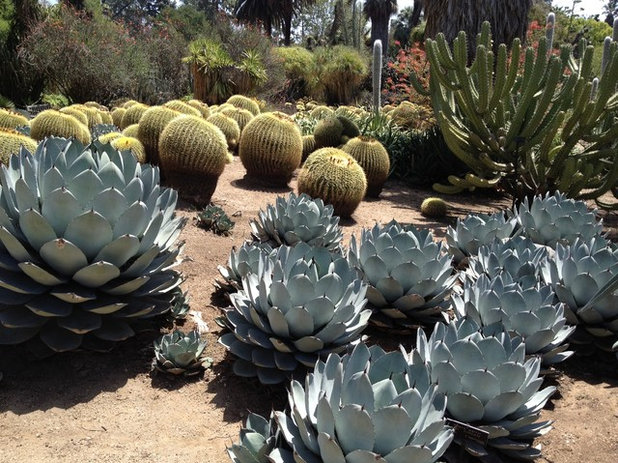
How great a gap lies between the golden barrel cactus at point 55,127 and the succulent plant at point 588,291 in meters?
5.74

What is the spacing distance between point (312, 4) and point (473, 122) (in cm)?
3215

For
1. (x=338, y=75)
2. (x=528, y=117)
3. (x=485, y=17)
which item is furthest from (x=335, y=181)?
(x=338, y=75)

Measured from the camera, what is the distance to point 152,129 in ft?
22.4

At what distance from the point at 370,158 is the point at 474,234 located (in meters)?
4.27

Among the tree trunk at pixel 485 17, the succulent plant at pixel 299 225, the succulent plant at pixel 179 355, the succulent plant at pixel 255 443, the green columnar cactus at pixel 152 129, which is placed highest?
the tree trunk at pixel 485 17

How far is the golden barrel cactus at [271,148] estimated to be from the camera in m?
8.16

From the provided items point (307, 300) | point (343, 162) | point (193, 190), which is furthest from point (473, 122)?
point (307, 300)

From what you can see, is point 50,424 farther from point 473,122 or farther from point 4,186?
point 473,122

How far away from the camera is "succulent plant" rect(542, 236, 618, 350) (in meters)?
3.15

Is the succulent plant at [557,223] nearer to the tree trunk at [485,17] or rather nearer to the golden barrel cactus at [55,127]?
the golden barrel cactus at [55,127]

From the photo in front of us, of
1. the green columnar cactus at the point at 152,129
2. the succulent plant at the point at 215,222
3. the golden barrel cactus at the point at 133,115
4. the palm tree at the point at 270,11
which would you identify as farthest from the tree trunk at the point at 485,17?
the palm tree at the point at 270,11

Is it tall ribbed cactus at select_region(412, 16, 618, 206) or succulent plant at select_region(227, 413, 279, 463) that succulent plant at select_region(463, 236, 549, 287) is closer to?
succulent plant at select_region(227, 413, 279, 463)

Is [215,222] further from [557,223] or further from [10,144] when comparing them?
[557,223]

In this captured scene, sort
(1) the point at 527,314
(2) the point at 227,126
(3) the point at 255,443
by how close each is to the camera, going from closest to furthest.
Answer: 1. (3) the point at 255,443
2. (1) the point at 527,314
3. (2) the point at 227,126
